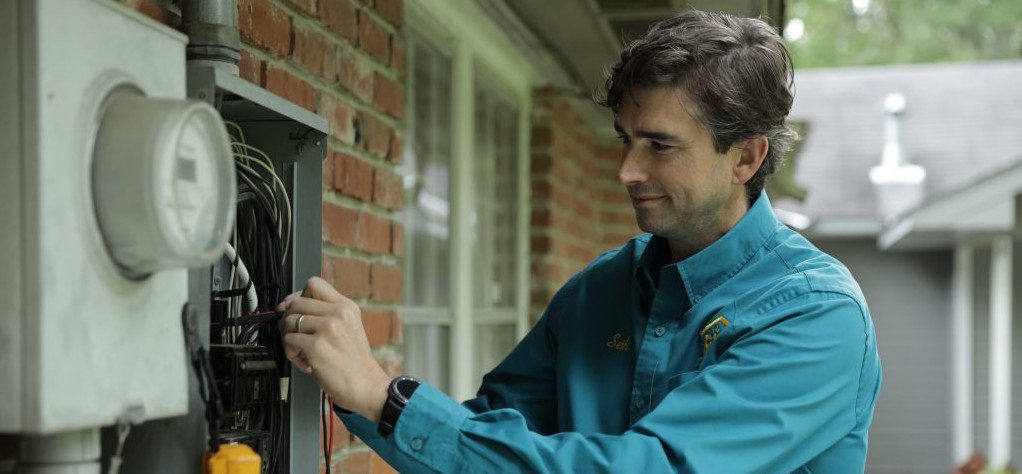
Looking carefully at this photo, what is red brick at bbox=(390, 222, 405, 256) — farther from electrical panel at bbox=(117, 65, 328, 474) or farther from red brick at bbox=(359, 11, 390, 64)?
electrical panel at bbox=(117, 65, 328, 474)

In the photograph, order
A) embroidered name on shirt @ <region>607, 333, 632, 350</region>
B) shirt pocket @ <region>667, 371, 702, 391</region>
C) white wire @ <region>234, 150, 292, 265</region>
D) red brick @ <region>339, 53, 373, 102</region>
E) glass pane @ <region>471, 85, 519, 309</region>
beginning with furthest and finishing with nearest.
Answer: glass pane @ <region>471, 85, 519, 309</region>
red brick @ <region>339, 53, 373, 102</region>
embroidered name on shirt @ <region>607, 333, 632, 350</region>
shirt pocket @ <region>667, 371, 702, 391</region>
white wire @ <region>234, 150, 292, 265</region>

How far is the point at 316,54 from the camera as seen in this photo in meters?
2.23

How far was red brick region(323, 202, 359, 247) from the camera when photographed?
225 centimetres

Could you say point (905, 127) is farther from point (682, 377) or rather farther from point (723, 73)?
point (682, 377)

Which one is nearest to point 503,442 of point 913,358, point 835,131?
point 913,358

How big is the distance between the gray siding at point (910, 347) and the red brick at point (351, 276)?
9.91 meters

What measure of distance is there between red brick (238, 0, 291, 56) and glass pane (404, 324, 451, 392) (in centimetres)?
149

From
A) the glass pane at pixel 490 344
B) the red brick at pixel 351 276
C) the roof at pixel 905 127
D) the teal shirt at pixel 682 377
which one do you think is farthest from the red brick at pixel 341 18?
the roof at pixel 905 127

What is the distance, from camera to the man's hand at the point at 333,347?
1632 millimetres

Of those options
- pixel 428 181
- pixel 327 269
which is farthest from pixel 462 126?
pixel 327 269

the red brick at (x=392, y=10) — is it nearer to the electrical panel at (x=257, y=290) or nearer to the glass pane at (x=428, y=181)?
the glass pane at (x=428, y=181)

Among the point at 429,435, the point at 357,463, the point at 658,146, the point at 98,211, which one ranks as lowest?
the point at 357,463

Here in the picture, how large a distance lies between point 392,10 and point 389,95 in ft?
0.67

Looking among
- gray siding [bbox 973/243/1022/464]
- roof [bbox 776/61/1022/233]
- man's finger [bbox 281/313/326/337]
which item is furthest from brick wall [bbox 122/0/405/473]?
gray siding [bbox 973/243/1022/464]
